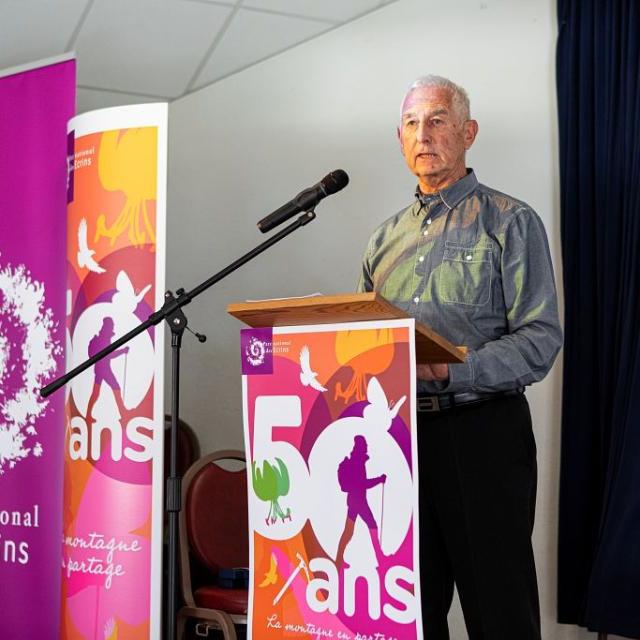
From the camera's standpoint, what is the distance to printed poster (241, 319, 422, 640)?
5.94 feet

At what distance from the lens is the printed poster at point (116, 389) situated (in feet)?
8.59

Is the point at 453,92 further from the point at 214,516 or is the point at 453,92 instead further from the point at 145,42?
the point at 145,42

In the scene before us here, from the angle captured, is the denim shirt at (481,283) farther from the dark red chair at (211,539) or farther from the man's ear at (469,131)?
the dark red chair at (211,539)

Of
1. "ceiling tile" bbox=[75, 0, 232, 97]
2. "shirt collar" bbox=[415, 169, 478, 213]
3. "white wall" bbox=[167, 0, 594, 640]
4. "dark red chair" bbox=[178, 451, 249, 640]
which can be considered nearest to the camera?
"shirt collar" bbox=[415, 169, 478, 213]

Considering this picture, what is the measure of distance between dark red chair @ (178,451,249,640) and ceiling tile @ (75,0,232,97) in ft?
5.85

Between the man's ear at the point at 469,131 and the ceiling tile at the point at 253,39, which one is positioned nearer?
the man's ear at the point at 469,131

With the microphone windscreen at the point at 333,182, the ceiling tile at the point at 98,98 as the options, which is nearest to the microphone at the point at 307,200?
the microphone windscreen at the point at 333,182

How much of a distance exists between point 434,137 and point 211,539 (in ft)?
5.16

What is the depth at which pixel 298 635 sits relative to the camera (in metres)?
1.87

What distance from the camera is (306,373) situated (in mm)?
1933

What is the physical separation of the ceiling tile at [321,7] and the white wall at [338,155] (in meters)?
0.06

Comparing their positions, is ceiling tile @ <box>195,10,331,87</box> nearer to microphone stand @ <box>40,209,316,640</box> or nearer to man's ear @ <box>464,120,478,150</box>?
man's ear @ <box>464,120,478,150</box>

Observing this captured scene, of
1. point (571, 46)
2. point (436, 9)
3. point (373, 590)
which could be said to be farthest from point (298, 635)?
point (436, 9)

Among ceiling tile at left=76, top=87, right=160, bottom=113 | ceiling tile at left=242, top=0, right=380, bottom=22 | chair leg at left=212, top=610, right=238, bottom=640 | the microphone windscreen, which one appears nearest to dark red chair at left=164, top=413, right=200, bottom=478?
chair leg at left=212, top=610, right=238, bottom=640
